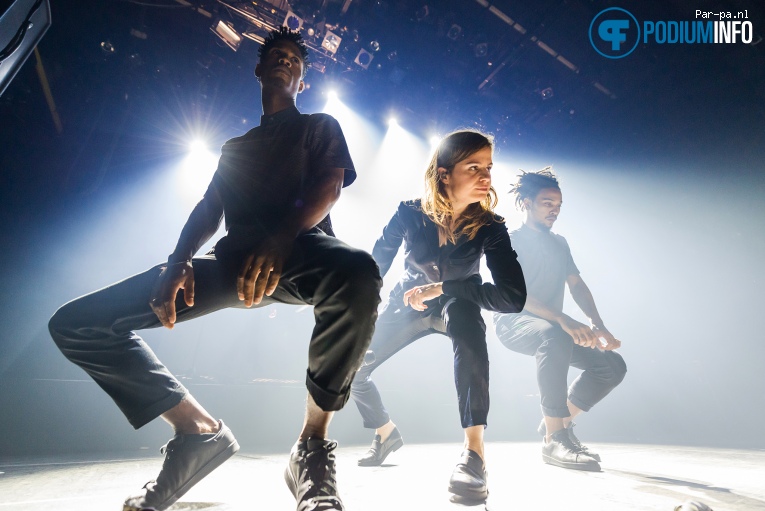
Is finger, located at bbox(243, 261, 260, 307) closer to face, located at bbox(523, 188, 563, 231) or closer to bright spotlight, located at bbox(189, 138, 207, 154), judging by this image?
face, located at bbox(523, 188, 563, 231)

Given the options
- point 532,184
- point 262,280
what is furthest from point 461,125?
point 262,280

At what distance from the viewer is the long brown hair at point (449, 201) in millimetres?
1981

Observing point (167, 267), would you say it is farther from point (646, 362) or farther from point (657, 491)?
point (646, 362)

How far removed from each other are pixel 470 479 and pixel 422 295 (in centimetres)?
86

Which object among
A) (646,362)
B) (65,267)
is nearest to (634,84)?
(646,362)

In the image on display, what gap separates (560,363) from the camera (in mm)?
2555

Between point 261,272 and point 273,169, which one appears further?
point 273,169

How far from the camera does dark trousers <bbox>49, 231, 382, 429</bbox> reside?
0.99m

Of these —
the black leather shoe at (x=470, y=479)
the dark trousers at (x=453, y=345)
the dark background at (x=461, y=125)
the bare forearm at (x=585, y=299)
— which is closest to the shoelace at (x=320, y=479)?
the black leather shoe at (x=470, y=479)

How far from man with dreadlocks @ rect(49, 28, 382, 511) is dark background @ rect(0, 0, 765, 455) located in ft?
10.4

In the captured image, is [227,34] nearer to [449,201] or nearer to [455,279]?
[449,201]

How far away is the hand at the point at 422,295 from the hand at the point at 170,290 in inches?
43.9

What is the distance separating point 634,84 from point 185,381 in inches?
373

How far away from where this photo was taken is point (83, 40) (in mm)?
5641
